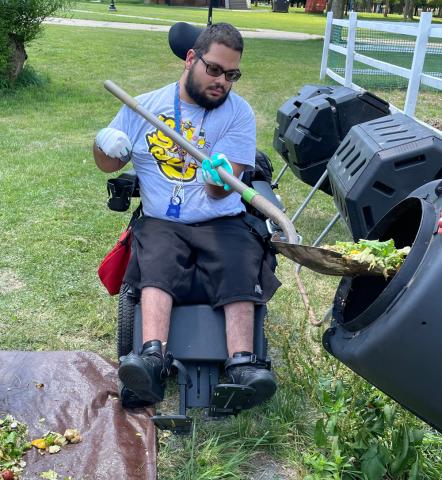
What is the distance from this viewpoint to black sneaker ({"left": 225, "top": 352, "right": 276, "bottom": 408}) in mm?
2504

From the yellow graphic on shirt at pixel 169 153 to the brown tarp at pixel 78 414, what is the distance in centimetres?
98

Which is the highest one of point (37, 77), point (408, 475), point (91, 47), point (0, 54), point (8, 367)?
point (408, 475)

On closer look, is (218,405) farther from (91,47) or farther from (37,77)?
(91,47)

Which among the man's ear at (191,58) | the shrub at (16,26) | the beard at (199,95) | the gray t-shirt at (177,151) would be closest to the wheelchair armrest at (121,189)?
the gray t-shirt at (177,151)

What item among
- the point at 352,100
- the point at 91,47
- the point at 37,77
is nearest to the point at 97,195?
the point at 352,100

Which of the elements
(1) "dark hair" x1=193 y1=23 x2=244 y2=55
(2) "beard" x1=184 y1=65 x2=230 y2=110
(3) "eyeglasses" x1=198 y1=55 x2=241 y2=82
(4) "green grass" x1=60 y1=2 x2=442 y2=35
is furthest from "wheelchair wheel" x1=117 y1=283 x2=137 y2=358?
(4) "green grass" x1=60 y1=2 x2=442 y2=35

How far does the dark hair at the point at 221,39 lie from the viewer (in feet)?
9.59

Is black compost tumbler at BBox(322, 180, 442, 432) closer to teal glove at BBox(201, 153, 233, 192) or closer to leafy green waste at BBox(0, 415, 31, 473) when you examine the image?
teal glove at BBox(201, 153, 233, 192)

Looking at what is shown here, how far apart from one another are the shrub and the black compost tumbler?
8.62 m

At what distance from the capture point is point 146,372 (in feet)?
7.97

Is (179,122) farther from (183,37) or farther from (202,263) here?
(202,263)

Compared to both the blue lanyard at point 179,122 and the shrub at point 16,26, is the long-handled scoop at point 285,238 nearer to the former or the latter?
the blue lanyard at point 179,122

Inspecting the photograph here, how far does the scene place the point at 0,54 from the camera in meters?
9.39

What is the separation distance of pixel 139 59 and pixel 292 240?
44.7 ft
